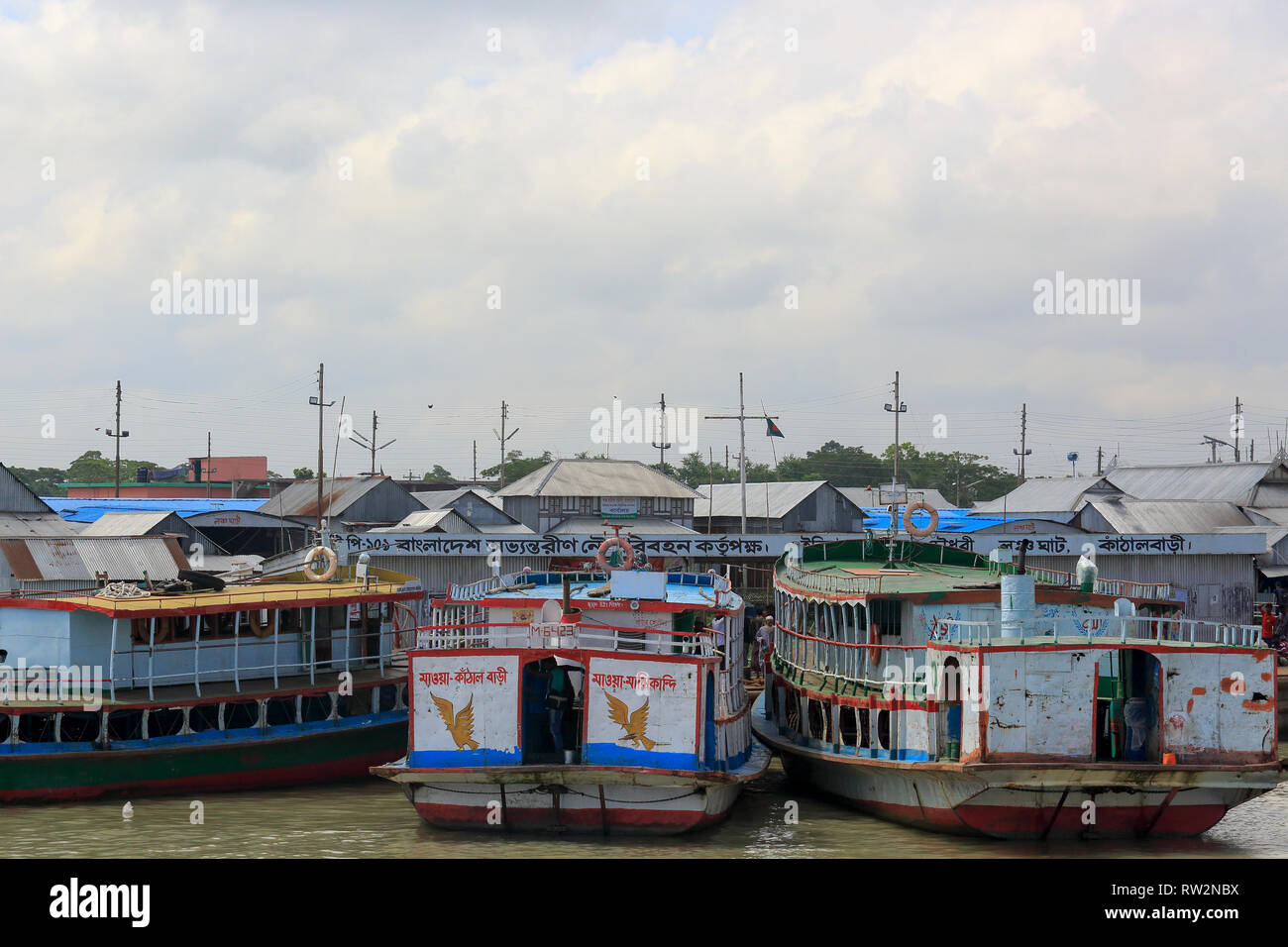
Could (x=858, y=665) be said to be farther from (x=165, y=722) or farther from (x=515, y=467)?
(x=515, y=467)

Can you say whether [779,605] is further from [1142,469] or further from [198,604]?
[1142,469]

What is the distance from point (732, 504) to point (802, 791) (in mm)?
33229

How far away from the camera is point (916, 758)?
1805 centimetres

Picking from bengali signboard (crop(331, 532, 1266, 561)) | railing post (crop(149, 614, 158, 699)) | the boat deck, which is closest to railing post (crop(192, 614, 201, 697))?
the boat deck

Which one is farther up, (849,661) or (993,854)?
(849,661)

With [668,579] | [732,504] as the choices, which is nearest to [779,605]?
[668,579]

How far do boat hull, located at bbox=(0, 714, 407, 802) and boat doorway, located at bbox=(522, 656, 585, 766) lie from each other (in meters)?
4.91

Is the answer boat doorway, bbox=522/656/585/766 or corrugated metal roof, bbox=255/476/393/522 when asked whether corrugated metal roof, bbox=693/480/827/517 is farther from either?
boat doorway, bbox=522/656/585/766

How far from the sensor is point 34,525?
40844mm

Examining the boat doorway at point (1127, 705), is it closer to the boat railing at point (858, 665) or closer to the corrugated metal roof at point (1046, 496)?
the boat railing at point (858, 665)

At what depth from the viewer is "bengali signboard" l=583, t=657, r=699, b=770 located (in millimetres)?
17391

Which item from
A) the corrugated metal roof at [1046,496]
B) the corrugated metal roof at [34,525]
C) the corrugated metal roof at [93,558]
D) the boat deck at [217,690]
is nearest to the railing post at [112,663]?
the boat deck at [217,690]

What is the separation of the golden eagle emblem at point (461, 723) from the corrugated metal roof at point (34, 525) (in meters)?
25.1
